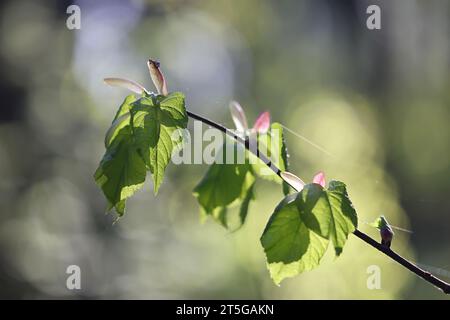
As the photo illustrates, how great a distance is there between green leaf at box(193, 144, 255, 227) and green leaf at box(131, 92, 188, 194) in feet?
0.48

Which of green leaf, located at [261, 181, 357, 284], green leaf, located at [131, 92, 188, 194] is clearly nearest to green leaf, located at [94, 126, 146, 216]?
green leaf, located at [131, 92, 188, 194]

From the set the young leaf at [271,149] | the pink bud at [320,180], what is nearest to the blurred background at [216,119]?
the young leaf at [271,149]

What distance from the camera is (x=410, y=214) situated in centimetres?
548

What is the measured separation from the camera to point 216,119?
15.3 feet

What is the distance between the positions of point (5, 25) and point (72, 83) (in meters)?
0.66

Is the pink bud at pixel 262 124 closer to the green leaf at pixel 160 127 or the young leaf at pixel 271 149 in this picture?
the young leaf at pixel 271 149

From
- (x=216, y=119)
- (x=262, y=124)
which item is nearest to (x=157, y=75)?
(x=262, y=124)

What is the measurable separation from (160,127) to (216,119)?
409cm

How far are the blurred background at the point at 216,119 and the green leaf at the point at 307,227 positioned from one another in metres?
2.49

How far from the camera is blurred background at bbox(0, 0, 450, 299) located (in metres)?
3.90

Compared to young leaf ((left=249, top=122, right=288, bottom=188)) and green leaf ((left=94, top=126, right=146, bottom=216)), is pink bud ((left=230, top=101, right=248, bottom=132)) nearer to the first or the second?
young leaf ((left=249, top=122, right=288, bottom=188))

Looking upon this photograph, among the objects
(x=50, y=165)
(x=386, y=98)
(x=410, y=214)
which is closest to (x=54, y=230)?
(x=50, y=165)

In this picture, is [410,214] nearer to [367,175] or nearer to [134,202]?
[367,175]

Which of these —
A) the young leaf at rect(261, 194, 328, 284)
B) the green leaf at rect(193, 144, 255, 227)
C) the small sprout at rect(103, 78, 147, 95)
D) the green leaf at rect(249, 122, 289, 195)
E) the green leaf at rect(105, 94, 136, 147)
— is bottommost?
the young leaf at rect(261, 194, 328, 284)
